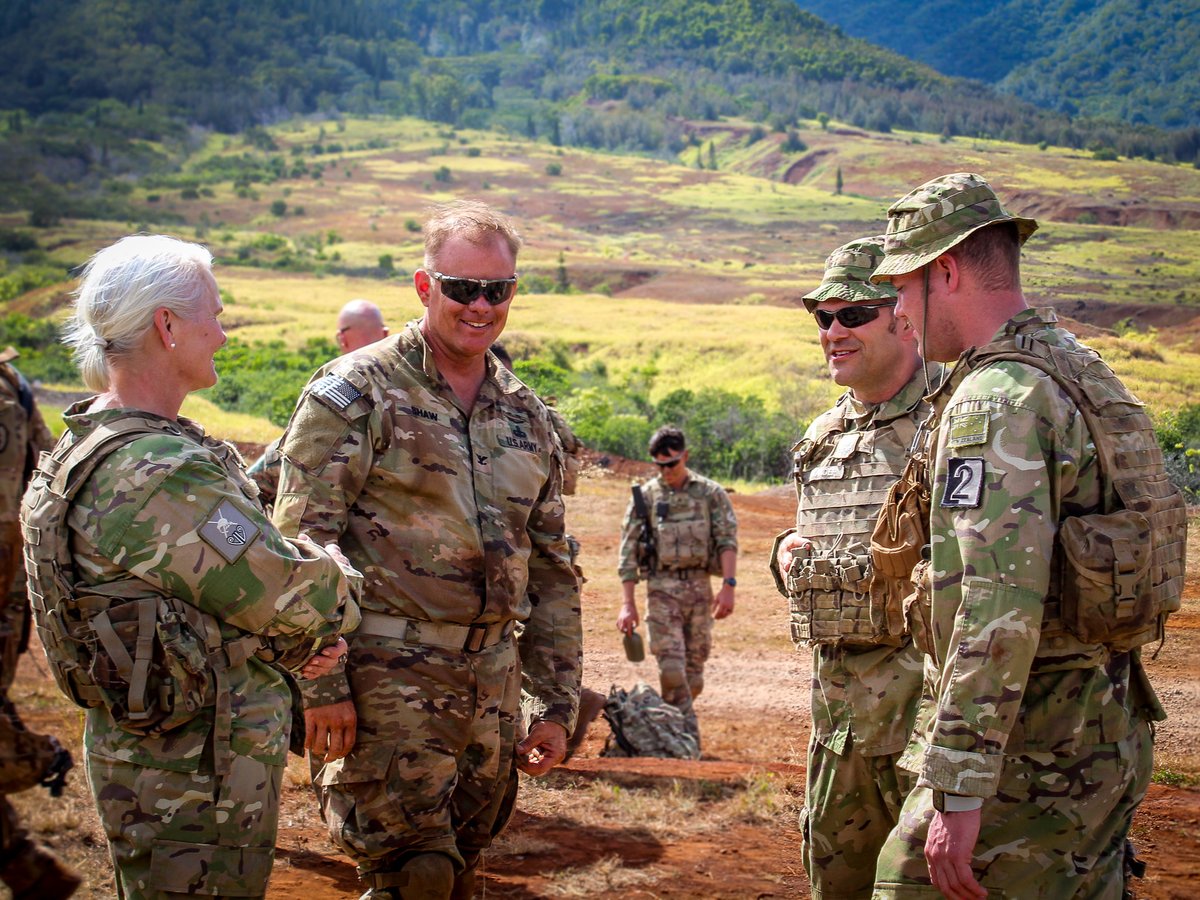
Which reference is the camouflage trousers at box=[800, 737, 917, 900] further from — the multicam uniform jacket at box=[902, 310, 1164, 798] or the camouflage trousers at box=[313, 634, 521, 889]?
the camouflage trousers at box=[313, 634, 521, 889]

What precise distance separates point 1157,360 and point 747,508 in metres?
7.63

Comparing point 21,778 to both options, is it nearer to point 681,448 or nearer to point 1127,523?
point 1127,523

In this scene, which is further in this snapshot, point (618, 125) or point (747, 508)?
point (618, 125)

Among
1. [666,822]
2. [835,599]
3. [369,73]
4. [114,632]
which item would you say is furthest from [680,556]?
[369,73]

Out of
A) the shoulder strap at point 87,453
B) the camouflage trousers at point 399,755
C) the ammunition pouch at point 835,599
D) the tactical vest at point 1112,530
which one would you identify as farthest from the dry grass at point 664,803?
the shoulder strap at point 87,453

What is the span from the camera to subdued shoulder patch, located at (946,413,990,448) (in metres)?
2.63

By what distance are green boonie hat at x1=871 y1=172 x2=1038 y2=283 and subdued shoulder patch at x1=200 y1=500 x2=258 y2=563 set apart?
1609 mm

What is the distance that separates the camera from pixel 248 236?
7281 cm

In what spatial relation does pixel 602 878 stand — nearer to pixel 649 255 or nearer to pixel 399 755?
pixel 399 755

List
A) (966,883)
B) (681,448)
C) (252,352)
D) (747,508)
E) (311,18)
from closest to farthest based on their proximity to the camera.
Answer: (966,883) < (681,448) < (747,508) < (252,352) < (311,18)

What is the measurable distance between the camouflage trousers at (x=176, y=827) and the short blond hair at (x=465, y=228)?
1.69m

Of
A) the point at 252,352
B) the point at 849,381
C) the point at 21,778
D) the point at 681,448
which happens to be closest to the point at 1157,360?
the point at 681,448

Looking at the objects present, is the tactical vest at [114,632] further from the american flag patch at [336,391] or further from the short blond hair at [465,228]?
the short blond hair at [465,228]

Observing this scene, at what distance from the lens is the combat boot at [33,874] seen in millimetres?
2604
